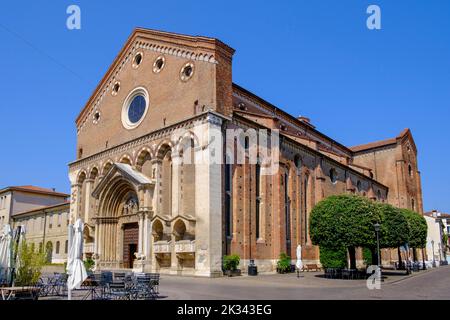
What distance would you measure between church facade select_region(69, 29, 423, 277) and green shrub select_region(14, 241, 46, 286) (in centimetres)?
1165

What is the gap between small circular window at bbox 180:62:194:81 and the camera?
29.4 meters

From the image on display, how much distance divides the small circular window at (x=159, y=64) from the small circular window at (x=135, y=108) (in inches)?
75.5

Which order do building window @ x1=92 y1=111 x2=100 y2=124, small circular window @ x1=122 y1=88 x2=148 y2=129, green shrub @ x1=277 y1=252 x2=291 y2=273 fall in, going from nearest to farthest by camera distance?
green shrub @ x1=277 y1=252 x2=291 y2=273, small circular window @ x1=122 y1=88 x2=148 y2=129, building window @ x1=92 y1=111 x2=100 y2=124

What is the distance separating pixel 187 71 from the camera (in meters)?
29.9

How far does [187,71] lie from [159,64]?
12.2ft

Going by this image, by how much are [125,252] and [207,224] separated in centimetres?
1045

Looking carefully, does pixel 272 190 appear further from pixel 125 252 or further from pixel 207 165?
pixel 125 252

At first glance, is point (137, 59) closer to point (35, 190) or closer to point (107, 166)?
point (107, 166)

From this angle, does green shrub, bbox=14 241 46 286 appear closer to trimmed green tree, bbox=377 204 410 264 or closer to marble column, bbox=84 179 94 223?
marble column, bbox=84 179 94 223

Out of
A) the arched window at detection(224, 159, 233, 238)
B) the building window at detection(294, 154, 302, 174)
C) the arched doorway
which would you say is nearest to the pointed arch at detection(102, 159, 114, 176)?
the arched doorway

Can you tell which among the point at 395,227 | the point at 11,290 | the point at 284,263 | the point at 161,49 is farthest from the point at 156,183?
the point at 395,227

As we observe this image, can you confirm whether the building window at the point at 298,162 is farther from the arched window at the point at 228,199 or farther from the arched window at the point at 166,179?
the arched window at the point at 166,179
